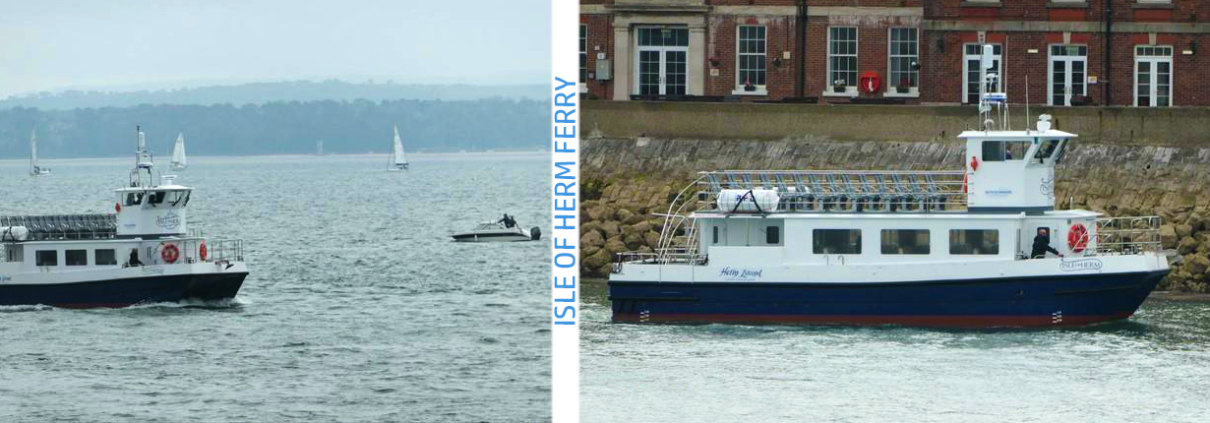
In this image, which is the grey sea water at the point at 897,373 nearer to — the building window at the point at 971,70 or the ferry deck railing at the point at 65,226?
the ferry deck railing at the point at 65,226

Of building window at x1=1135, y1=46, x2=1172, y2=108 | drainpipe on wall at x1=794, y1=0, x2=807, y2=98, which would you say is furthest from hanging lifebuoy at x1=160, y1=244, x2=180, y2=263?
building window at x1=1135, y1=46, x2=1172, y2=108

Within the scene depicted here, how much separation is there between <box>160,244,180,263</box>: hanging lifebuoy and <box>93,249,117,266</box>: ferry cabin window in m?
0.75

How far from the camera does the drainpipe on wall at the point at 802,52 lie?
46.3 m

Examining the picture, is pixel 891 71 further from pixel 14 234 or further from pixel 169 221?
pixel 14 234

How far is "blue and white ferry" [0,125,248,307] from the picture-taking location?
42031mm

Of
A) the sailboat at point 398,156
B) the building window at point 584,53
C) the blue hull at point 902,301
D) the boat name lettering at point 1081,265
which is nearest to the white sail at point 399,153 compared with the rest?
the sailboat at point 398,156

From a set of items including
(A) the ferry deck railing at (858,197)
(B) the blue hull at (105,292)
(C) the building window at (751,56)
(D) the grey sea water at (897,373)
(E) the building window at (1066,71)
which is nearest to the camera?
(D) the grey sea water at (897,373)

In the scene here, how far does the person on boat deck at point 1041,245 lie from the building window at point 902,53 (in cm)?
1221

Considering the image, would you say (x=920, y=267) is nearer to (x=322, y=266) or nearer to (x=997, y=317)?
(x=997, y=317)

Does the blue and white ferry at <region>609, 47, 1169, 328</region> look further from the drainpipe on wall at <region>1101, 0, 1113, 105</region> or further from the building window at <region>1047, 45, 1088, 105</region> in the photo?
the building window at <region>1047, 45, 1088, 105</region>

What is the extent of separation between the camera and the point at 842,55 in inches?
1827

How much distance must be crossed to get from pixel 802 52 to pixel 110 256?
39.3 ft

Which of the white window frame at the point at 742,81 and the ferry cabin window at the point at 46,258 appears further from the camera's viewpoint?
the white window frame at the point at 742,81

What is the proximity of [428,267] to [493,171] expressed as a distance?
75488mm
